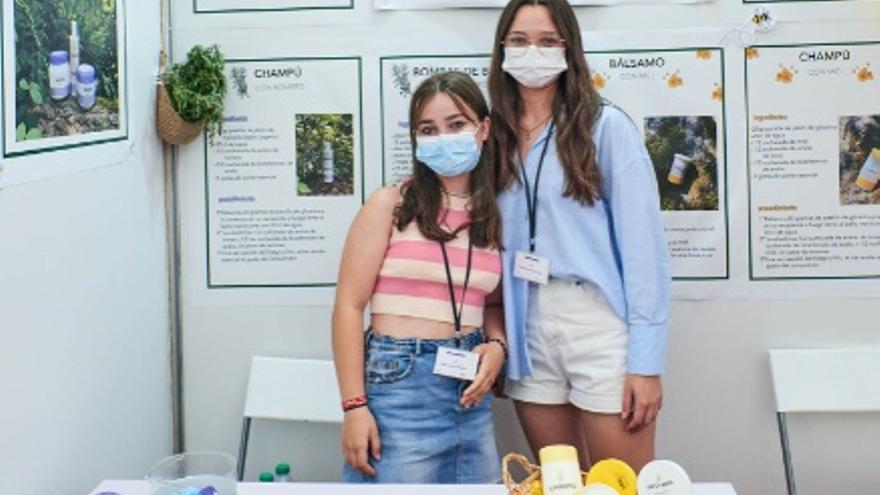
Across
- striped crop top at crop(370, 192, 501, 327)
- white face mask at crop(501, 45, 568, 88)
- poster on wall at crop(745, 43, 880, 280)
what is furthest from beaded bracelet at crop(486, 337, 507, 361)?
poster on wall at crop(745, 43, 880, 280)

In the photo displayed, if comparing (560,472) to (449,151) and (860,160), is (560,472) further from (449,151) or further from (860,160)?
(860,160)

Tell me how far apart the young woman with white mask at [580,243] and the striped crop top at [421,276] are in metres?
0.14

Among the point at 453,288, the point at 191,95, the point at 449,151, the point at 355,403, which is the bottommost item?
the point at 355,403

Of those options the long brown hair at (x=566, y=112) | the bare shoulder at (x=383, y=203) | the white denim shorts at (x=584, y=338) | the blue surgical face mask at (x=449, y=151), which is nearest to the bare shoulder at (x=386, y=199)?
the bare shoulder at (x=383, y=203)

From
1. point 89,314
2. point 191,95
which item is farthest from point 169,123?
point 89,314

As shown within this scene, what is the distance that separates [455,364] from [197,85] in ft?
3.72

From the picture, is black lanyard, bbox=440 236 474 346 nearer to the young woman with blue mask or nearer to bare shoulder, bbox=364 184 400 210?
the young woman with blue mask

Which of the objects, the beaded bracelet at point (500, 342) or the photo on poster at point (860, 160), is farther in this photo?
the photo on poster at point (860, 160)

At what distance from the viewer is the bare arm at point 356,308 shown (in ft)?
6.89

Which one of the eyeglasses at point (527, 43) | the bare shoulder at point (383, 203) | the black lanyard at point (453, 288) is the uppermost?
the eyeglasses at point (527, 43)

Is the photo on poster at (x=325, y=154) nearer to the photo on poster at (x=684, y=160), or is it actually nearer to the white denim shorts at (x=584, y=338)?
the white denim shorts at (x=584, y=338)

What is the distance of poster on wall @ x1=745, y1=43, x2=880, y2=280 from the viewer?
2639 mm

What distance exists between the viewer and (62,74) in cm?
201

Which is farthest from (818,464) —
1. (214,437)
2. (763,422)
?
(214,437)
